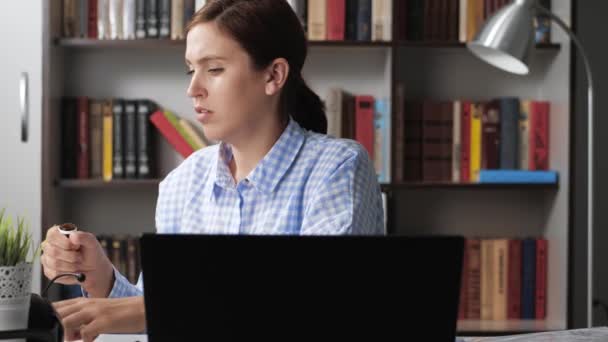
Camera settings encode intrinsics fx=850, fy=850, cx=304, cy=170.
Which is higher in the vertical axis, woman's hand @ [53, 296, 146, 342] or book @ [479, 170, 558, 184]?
book @ [479, 170, 558, 184]

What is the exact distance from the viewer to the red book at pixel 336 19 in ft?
9.55

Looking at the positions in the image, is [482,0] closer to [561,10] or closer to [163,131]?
[561,10]

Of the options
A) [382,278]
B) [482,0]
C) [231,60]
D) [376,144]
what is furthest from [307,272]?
[482,0]

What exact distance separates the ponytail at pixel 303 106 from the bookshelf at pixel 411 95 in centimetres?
117

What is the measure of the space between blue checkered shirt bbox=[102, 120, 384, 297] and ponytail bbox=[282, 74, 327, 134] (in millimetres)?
51

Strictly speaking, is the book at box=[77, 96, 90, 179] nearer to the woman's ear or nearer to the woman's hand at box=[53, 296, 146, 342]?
the woman's ear

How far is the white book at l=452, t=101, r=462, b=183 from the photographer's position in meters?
2.99

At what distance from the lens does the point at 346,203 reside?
5.03ft

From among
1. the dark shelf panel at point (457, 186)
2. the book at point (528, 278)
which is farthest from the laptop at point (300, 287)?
the book at point (528, 278)

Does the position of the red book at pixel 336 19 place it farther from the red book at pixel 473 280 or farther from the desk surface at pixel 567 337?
the desk surface at pixel 567 337

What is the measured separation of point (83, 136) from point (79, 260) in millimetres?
1595

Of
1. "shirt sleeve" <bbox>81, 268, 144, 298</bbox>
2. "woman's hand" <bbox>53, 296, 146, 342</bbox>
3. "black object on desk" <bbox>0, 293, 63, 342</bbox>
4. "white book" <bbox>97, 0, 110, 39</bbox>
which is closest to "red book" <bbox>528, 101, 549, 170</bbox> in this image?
"white book" <bbox>97, 0, 110, 39</bbox>

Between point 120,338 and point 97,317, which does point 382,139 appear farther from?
point 97,317

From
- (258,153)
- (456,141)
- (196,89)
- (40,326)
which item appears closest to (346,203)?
(258,153)
